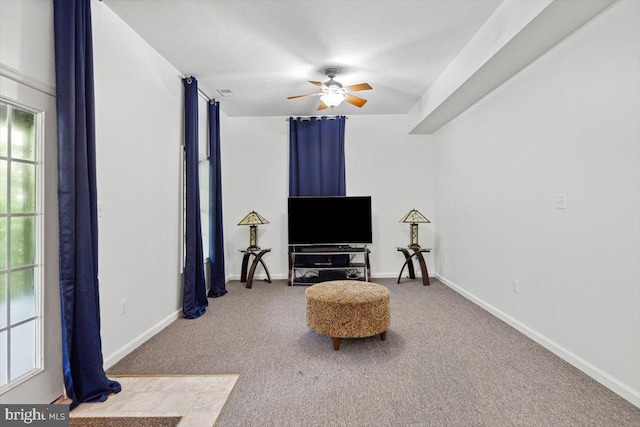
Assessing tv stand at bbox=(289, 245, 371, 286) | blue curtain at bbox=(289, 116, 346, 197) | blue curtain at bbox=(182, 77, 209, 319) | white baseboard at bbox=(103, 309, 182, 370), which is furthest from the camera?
blue curtain at bbox=(289, 116, 346, 197)

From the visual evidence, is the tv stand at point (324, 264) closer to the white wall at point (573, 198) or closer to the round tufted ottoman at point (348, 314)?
the white wall at point (573, 198)

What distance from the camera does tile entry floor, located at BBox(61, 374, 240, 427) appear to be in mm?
1790

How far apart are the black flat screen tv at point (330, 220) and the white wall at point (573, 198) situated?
1.72 metres

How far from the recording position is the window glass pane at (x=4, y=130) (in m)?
1.66

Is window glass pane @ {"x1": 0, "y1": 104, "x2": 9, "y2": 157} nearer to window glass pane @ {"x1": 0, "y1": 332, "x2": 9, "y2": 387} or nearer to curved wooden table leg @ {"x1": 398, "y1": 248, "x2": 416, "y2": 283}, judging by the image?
window glass pane @ {"x1": 0, "y1": 332, "x2": 9, "y2": 387}

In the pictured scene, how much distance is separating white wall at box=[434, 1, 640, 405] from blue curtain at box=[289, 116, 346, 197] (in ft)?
7.09

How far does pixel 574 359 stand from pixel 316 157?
157 inches

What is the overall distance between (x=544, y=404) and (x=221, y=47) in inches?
146

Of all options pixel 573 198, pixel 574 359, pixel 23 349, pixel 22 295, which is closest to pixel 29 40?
pixel 22 295

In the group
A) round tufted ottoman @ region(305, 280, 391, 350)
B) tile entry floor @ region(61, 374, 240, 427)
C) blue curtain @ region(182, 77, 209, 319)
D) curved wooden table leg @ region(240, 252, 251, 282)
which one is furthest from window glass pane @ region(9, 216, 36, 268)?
curved wooden table leg @ region(240, 252, 251, 282)

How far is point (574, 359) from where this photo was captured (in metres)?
2.29

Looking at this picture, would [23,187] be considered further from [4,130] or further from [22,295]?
[22,295]

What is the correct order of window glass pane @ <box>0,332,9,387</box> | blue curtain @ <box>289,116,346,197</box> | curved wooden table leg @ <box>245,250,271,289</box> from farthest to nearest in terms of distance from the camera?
blue curtain @ <box>289,116,346,197</box> → curved wooden table leg @ <box>245,250,271,289</box> → window glass pane @ <box>0,332,9,387</box>

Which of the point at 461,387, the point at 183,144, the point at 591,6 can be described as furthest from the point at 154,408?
the point at 591,6
